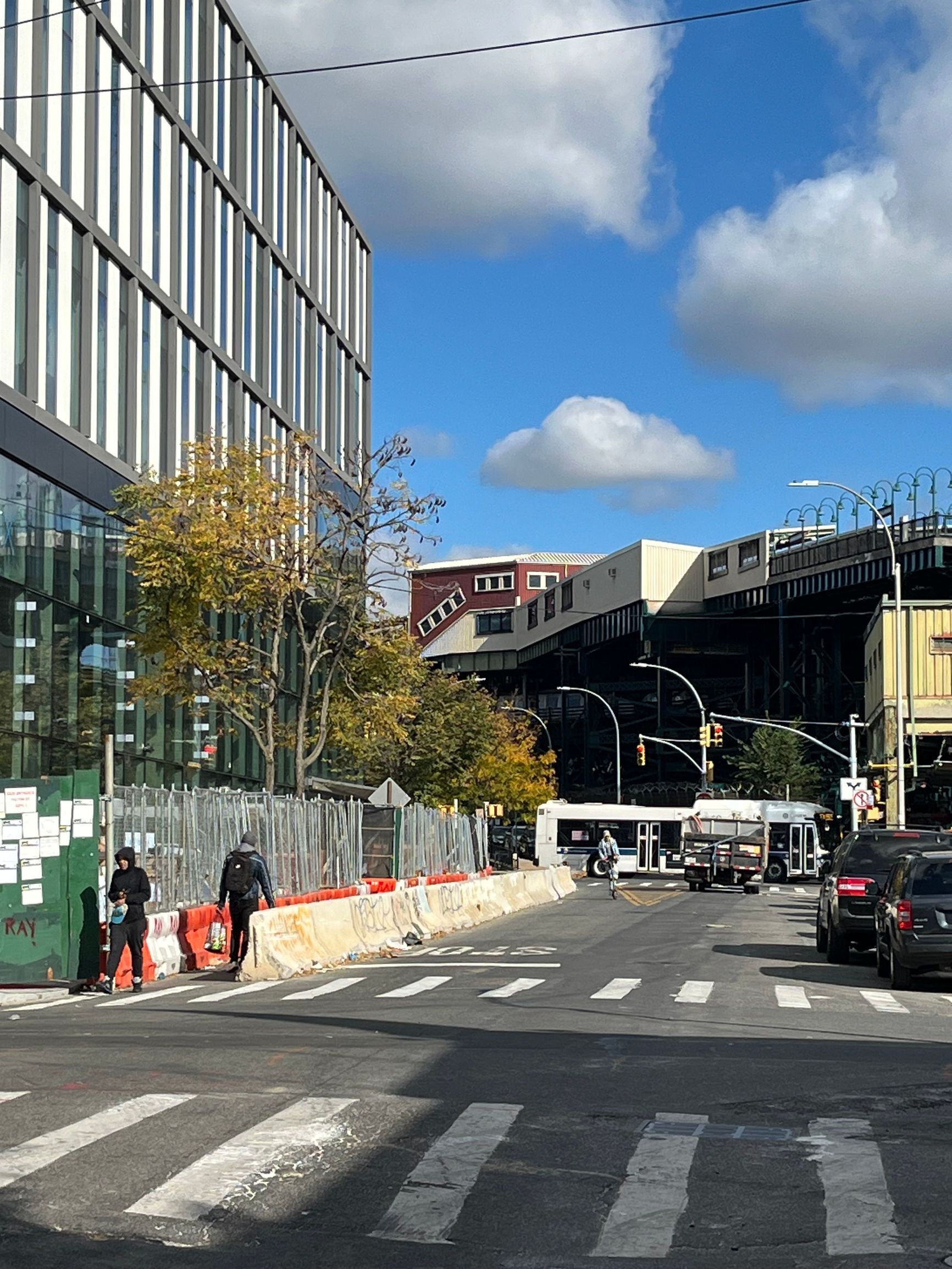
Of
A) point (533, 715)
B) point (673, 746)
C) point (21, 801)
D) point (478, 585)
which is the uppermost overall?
point (478, 585)

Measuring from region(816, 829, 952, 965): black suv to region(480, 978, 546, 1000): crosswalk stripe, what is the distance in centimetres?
537

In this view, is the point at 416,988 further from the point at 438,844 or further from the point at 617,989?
the point at 438,844

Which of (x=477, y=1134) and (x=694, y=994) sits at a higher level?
(x=477, y=1134)

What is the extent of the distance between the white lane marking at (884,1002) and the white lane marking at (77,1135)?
28.8 feet

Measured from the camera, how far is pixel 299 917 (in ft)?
75.8

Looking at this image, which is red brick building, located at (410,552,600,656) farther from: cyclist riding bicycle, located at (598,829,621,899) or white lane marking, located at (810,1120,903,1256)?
white lane marking, located at (810,1120,903,1256)

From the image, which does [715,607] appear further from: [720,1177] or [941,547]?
[720,1177]

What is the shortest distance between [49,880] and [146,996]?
212 cm

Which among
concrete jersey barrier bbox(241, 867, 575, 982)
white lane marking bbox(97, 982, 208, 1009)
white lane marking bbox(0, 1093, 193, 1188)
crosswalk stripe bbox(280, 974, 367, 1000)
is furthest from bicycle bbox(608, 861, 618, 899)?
white lane marking bbox(0, 1093, 193, 1188)

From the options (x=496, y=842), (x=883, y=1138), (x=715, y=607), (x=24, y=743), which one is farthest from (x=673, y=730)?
(x=883, y=1138)

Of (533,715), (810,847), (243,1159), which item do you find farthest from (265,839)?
(533,715)

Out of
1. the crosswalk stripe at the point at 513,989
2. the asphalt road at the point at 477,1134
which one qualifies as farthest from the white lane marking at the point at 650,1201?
the crosswalk stripe at the point at 513,989

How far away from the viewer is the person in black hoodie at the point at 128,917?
1909cm

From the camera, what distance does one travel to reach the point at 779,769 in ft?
278
